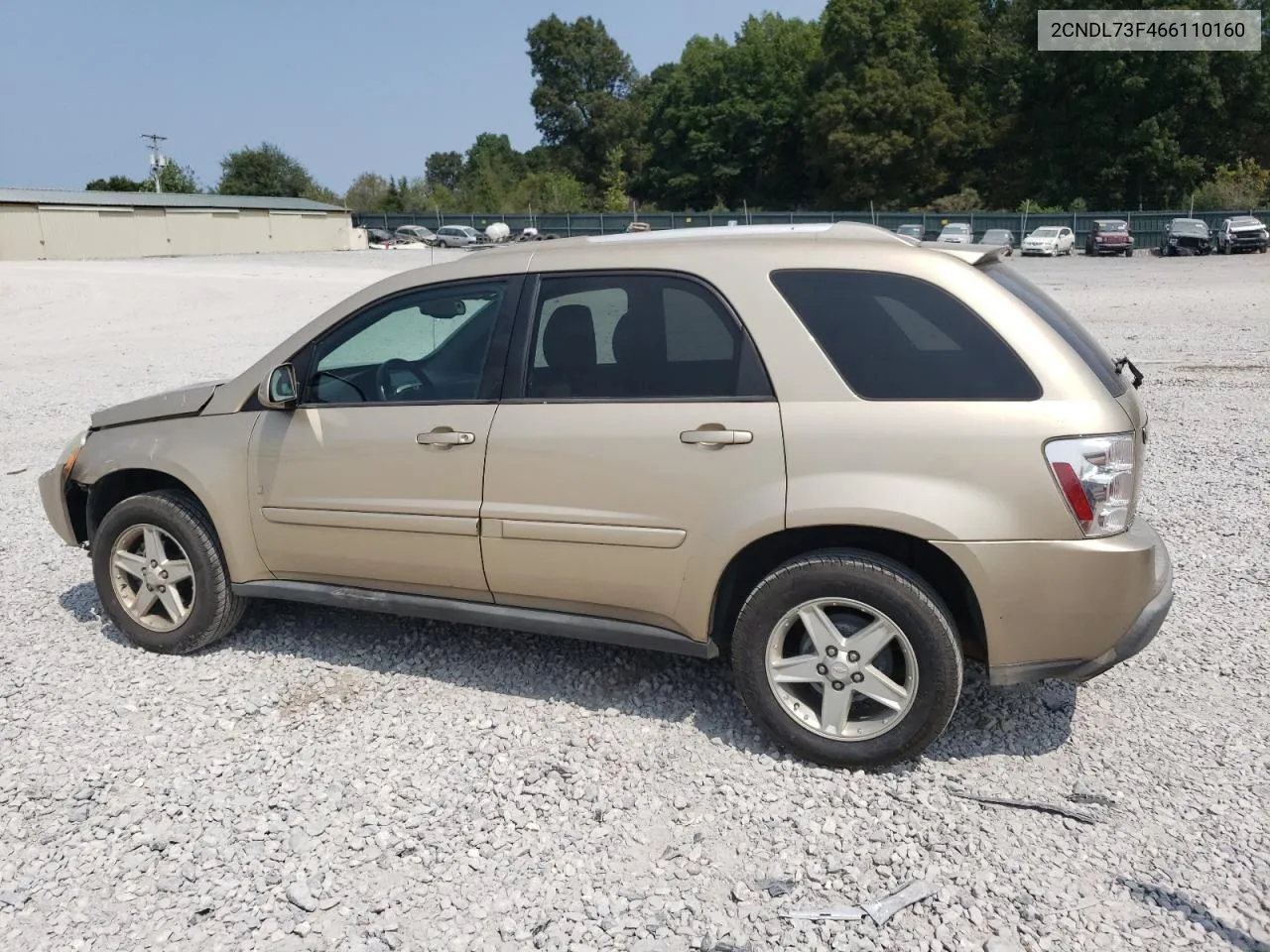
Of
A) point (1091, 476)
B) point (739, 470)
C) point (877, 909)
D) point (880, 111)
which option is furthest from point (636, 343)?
point (880, 111)

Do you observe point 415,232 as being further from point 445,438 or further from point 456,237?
point 445,438

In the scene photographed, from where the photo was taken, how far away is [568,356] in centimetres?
393

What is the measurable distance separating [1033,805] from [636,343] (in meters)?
2.08

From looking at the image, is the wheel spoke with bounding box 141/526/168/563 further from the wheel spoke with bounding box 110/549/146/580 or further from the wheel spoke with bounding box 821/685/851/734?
the wheel spoke with bounding box 821/685/851/734

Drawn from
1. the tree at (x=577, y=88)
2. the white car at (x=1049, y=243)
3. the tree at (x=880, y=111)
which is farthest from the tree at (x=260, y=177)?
the white car at (x=1049, y=243)

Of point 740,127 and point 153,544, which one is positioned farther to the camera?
point 740,127

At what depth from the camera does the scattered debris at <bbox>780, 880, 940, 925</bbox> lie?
2830mm

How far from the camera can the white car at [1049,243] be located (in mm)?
45938

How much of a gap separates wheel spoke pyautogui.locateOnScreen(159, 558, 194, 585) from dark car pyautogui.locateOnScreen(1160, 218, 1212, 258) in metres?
46.2

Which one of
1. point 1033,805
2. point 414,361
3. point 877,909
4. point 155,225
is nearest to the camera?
point 877,909

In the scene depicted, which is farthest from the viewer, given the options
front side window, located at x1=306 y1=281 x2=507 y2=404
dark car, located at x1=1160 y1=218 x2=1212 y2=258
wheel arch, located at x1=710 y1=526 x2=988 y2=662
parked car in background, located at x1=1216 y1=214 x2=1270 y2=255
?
dark car, located at x1=1160 y1=218 x2=1212 y2=258

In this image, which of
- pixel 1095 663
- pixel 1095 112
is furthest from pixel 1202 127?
pixel 1095 663

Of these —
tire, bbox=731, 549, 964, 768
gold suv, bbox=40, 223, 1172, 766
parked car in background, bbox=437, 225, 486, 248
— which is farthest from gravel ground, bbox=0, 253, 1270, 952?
parked car in background, bbox=437, 225, 486, 248

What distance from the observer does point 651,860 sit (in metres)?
3.11
